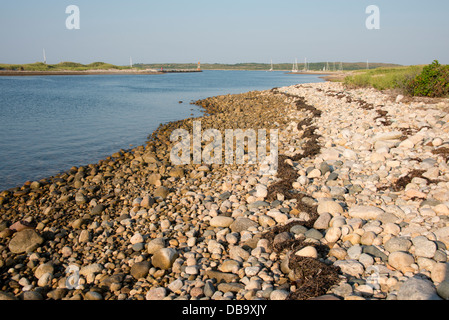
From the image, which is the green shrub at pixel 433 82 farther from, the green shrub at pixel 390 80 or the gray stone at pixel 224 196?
the gray stone at pixel 224 196

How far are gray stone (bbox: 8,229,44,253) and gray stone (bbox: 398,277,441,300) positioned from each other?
5.95m

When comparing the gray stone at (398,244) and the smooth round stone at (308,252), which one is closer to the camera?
the gray stone at (398,244)

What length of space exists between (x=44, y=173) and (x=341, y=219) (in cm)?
919

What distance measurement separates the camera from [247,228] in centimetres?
554

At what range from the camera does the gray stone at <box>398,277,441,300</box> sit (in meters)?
3.22

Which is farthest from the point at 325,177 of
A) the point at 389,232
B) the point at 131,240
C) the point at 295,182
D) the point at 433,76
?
the point at 433,76

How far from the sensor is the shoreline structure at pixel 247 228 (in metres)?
3.99

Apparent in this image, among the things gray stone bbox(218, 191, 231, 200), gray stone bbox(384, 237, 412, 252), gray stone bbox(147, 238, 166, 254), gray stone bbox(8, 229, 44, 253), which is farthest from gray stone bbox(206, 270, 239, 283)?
gray stone bbox(8, 229, 44, 253)

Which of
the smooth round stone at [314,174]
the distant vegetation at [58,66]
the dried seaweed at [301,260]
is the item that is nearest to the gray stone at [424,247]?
the dried seaweed at [301,260]

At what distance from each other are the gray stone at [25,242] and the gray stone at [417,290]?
5.95m

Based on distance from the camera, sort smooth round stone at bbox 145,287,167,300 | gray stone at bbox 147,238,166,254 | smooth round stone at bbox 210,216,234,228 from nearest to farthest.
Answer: smooth round stone at bbox 145,287,167,300
gray stone at bbox 147,238,166,254
smooth round stone at bbox 210,216,234,228

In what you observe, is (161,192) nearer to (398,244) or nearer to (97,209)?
A: (97,209)

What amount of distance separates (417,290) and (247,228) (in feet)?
9.19

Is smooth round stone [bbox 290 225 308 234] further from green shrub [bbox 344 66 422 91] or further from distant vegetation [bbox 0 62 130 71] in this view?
distant vegetation [bbox 0 62 130 71]
